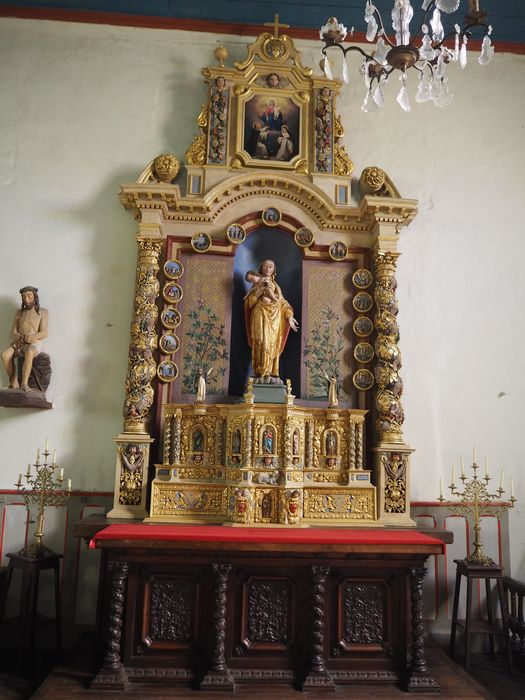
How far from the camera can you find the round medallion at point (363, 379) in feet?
22.3

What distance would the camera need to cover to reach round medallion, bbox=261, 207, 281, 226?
7086mm

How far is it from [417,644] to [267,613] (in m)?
1.27

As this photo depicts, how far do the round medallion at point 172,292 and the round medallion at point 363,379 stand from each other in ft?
7.36

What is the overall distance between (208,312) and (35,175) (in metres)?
2.75

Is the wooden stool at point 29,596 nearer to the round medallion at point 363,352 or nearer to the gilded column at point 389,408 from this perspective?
the gilded column at point 389,408

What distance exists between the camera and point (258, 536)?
16.4 ft

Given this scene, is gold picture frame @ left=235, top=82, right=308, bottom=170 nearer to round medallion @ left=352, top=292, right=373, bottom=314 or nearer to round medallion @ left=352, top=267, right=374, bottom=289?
round medallion @ left=352, top=267, right=374, bottom=289

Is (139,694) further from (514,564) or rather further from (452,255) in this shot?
(452,255)

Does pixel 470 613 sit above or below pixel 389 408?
below

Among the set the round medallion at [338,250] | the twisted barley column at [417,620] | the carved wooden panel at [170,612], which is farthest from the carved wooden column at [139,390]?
the twisted barley column at [417,620]

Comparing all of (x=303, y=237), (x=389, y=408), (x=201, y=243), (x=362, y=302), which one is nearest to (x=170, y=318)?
(x=201, y=243)

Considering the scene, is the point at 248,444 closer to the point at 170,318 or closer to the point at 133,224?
the point at 170,318

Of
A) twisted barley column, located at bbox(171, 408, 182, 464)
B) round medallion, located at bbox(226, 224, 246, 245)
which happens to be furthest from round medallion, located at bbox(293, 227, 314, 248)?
twisted barley column, located at bbox(171, 408, 182, 464)

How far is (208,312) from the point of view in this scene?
691 centimetres
